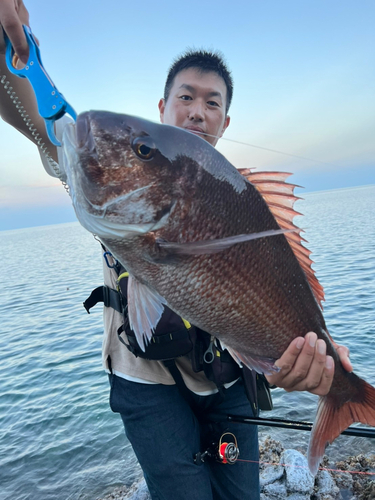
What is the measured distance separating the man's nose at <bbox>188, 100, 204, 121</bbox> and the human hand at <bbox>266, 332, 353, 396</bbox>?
6.00ft

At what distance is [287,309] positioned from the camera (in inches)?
70.4

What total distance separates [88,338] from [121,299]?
26.5 ft

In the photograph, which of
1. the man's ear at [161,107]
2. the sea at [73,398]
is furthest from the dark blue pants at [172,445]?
the man's ear at [161,107]

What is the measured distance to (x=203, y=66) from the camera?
3043mm

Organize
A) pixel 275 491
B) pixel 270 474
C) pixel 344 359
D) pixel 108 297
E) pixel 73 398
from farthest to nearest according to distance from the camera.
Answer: pixel 73 398 < pixel 270 474 < pixel 275 491 < pixel 108 297 < pixel 344 359

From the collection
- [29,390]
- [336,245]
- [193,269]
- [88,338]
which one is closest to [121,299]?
[193,269]

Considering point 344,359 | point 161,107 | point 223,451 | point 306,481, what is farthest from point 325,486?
point 161,107

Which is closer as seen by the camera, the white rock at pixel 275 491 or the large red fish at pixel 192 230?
the large red fish at pixel 192 230

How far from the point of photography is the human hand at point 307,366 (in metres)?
1.80

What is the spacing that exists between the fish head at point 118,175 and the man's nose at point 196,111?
4.56 feet

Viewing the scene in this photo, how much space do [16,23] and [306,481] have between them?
4.66m

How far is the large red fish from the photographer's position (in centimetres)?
142

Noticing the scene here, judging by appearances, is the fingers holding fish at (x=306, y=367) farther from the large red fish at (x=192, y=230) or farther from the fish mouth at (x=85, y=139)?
the fish mouth at (x=85, y=139)

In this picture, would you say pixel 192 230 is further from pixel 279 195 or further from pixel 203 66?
pixel 203 66
